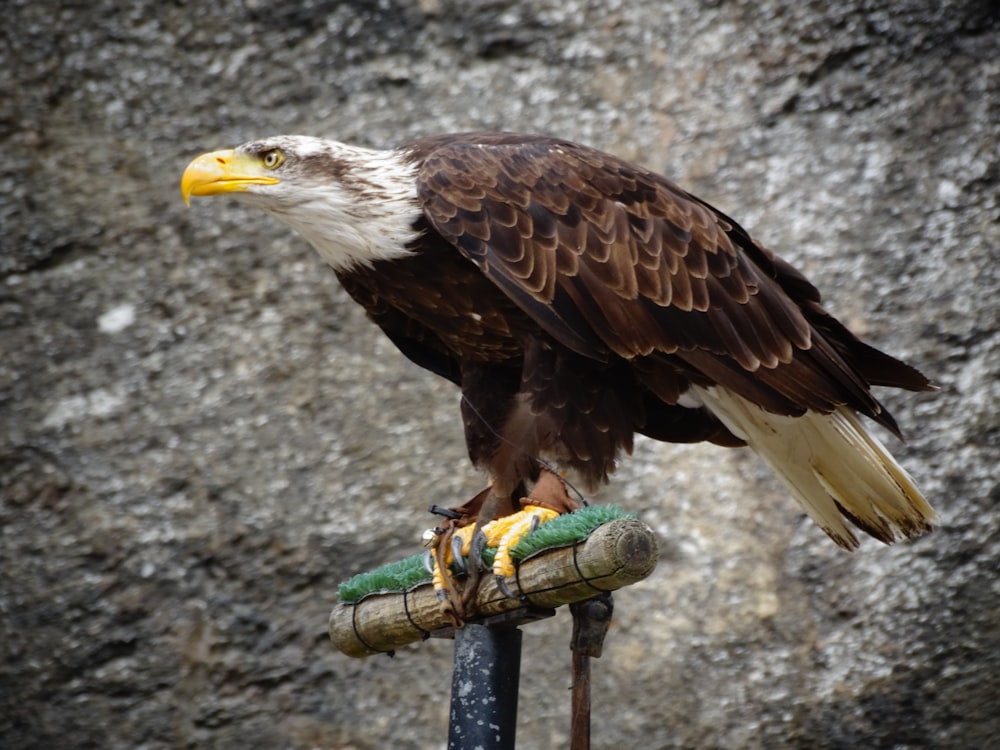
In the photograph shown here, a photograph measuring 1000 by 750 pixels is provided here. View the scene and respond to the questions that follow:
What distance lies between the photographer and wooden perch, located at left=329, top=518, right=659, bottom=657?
2.55 m

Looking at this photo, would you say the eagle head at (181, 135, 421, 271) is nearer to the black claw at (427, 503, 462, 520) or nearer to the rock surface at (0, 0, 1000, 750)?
the black claw at (427, 503, 462, 520)

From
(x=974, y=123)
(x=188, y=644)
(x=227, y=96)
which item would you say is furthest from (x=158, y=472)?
(x=974, y=123)

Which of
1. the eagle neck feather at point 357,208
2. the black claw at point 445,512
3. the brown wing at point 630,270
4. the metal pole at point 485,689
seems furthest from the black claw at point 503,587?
the eagle neck feather at point 357,208

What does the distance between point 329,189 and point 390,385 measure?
190 centimetres

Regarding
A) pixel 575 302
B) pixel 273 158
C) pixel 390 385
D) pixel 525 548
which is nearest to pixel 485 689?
pixel 525 548

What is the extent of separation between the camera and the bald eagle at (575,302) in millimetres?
3217

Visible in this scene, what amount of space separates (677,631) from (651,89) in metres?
2.40

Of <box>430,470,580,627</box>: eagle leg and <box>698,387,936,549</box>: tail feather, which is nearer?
<box>430,470,580,627</box>: eagle leg

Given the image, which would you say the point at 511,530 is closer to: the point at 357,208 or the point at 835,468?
the point at 357,208

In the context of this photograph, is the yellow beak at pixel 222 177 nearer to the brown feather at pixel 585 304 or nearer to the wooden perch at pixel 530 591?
the brown feather at pixel 585 304

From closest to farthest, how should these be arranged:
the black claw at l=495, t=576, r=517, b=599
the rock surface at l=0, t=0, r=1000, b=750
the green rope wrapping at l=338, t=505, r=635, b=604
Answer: the green rope wrapping at l=338, t=505, r=635, b=604 → the black claw at l=495, t=576, r=517, b=599 → the rock surface at l=0, t=0, r=1000, b=750

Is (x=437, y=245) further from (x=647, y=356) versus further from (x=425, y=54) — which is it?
(x=425, y=54)

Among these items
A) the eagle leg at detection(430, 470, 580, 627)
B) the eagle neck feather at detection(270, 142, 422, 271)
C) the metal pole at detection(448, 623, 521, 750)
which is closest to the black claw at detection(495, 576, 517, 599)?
the eagle leg at detection(430, 470, 580, 627)

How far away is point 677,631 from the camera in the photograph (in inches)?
187
